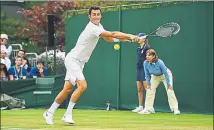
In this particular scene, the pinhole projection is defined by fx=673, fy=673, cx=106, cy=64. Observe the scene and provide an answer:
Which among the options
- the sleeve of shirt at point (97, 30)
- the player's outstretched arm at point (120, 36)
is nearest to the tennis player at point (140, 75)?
the sleeve of shirt at point (97, 30)

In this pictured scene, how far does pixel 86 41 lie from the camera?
11570 millimetres

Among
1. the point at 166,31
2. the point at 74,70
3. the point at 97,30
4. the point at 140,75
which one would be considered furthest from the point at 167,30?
the point at 140,75

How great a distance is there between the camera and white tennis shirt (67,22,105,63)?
11.3 meters

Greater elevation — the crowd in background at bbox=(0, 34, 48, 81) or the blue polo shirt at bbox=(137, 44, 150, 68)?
the blue polo shirt at bbox=(137, 44, 150, 68)

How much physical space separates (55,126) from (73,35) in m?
9.45

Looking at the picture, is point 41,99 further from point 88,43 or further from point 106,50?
point 88,43

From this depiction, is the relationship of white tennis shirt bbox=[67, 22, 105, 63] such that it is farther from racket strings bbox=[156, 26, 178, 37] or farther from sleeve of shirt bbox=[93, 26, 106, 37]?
racket strings bbox=[156, 26, 178, 37]

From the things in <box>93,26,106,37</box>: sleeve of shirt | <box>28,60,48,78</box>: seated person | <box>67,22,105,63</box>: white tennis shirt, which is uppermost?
<box>93,26,106,37</box>: sleeve of shirt

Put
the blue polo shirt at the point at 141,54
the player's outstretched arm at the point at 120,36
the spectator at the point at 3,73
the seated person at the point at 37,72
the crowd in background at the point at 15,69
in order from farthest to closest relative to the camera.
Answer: the seated person at the point at 37,72 < the crowd in background at the point at 15,69 < the spectator at the point at 3,73 < the blue polo shirt at the point at 141,54 < the player's outstretched arm at the point at 120,36

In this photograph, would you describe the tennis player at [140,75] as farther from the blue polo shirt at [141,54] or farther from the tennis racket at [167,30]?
the tennis racket at [167,30]

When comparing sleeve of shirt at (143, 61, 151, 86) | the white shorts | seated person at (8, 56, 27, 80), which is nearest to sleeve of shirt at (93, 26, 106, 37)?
the white shorts

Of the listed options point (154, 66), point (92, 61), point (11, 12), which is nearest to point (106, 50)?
point (92, 61)

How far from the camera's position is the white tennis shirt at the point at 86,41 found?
11.3 m

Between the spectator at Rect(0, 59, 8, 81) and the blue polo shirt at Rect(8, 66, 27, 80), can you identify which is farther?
the blue polo shirt at Rect(8, 66, 27, 80)
